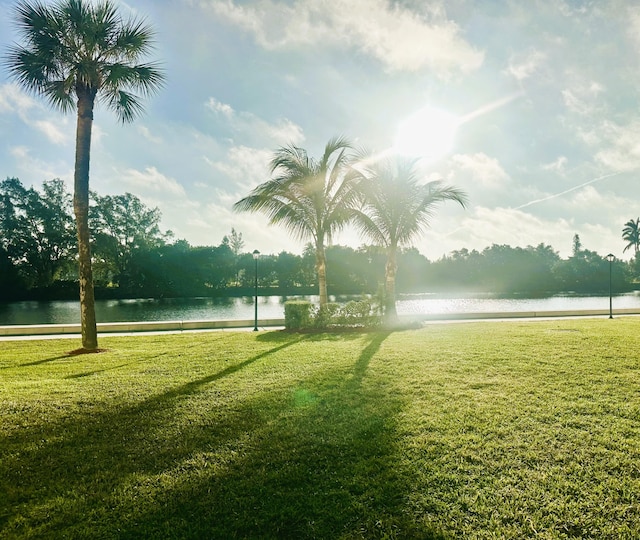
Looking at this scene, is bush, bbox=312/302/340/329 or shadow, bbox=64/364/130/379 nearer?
shadow, bbox=64/364/130/379

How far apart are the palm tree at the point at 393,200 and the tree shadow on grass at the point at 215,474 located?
377 inches

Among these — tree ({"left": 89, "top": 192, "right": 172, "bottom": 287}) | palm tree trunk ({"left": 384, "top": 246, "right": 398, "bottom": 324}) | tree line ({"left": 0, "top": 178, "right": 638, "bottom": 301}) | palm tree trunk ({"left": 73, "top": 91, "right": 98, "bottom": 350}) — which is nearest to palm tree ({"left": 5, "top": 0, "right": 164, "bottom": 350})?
palm tree trunk ({"left": 73, "top": 91, "right": 98, "bottom": 350})

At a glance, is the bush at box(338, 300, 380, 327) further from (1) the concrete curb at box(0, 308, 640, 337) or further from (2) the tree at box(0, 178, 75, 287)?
(2) the tree at box(0, 178, 75, 287)

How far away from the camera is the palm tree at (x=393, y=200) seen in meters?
13.6

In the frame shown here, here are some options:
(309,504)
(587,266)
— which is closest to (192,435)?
(309,504)

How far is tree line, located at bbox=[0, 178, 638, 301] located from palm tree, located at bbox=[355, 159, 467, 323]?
26.4 metres

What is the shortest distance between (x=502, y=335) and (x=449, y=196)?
5643 mm

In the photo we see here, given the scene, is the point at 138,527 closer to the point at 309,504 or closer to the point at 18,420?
the point at 309,504

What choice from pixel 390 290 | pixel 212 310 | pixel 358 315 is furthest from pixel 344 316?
pixel 212 310

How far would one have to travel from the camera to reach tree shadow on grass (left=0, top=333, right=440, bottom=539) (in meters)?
2.64

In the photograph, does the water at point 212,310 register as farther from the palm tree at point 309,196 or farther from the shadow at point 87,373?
the shadow at point 87,373

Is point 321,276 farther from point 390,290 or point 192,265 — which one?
point 192,265

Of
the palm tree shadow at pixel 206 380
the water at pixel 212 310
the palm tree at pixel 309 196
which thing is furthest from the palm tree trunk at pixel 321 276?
the water at pixel 212 310

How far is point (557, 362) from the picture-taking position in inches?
280
